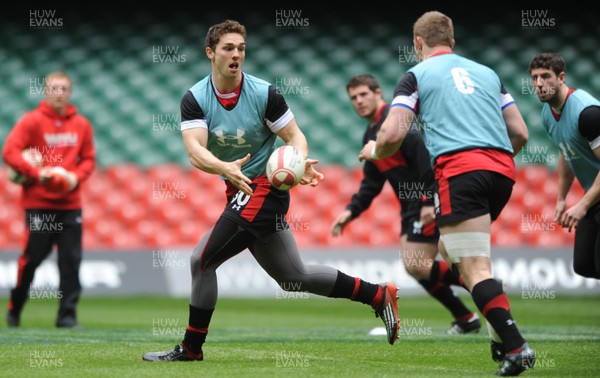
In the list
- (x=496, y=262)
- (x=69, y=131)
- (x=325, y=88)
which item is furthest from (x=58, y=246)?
(x=325, y=88)

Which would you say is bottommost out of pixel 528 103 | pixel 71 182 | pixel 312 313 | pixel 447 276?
pixel 312 313

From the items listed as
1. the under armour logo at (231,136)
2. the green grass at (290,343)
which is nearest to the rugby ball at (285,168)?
the under armour logo at (231,136)

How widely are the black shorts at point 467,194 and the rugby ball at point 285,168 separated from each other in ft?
2.90

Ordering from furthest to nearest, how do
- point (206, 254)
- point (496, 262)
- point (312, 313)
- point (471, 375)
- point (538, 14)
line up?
point (538, 14) < point (496, 262) < point (312, 313) < point (206, 254) < point (471, 375)

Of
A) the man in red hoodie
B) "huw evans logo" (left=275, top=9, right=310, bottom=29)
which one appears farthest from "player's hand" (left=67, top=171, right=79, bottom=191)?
"huw evans logo" (left=275, top=9, right=310, bottom=29)

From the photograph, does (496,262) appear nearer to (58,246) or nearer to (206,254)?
(58,246)

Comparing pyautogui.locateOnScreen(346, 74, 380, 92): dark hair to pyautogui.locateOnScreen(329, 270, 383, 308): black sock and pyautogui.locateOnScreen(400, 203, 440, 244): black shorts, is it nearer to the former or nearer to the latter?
pyautogui.locateOnScreen(400, 203, 440, 244): black shorts

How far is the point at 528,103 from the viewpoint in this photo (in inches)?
699

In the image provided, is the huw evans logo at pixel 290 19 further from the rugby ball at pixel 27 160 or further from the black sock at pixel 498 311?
the black sock at pixel 498 311

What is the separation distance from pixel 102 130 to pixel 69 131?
712cm

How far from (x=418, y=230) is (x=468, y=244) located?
3284mm

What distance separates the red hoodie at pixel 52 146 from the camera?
9656mm

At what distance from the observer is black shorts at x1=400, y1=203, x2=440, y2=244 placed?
8.72m

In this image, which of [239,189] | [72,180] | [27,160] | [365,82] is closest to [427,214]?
[365,82]
